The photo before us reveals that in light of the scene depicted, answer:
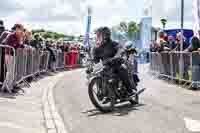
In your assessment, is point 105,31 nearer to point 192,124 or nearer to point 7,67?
point 7,67

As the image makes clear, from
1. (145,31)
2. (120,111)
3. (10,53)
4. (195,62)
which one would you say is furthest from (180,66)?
(145,31)

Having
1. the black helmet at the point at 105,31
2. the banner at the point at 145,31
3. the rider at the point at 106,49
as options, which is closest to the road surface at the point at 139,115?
the rider at the point at 106,49

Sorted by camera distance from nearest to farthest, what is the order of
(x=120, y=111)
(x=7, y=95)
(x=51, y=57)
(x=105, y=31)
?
(x=120, y=111) < (x=105, y=31) < (x=7, y=95) < (x=51, y=57)

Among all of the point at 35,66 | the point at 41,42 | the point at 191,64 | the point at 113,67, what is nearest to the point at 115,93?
the point at 113,67

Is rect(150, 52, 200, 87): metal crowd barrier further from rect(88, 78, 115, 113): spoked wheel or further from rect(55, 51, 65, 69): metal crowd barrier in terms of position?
rect(55, 51, 65, 69): metal crowd barrier

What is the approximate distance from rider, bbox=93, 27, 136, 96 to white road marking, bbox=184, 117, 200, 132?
2324mm

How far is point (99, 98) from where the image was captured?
11.9 m

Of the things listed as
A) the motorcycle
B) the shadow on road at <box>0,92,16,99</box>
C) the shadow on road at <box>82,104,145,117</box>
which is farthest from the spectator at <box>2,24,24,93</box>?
the shadow on road at <box>82,104,145,117</box>

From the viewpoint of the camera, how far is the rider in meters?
12.4

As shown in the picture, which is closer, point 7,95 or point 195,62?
point 7,95

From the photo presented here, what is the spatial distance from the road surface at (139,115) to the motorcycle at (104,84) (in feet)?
0.80

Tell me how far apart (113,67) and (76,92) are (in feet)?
14.7

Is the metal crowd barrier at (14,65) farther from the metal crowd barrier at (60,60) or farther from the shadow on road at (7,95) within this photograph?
the metal crowd barrier at (60,60)

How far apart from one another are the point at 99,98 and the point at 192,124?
101 inches
